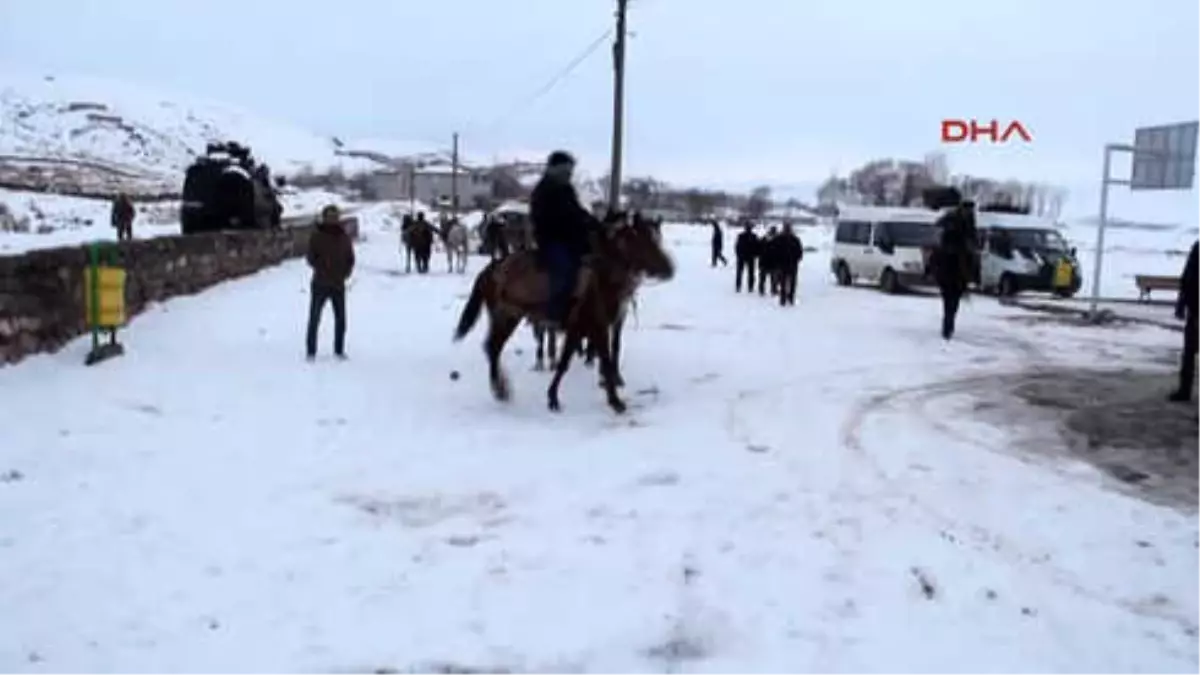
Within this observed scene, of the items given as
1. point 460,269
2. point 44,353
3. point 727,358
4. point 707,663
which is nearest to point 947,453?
point 707,663

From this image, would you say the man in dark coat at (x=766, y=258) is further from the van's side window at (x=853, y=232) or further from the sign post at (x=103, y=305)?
the sign post at (x=103, y=305)

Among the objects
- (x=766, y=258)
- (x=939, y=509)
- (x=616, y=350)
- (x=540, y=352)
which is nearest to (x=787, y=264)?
(x=766, y=258)

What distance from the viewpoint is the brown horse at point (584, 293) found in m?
10.4

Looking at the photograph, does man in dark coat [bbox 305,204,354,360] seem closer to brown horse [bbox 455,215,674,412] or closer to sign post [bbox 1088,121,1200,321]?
brown horse [bbox 455,215,674,412]

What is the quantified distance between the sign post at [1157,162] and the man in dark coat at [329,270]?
13.9 metres

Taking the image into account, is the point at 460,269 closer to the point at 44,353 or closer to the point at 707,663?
the point at 44,353

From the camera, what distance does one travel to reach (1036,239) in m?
31.4

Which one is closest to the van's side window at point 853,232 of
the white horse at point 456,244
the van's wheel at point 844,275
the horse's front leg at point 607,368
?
the van's wheel at point 844,275

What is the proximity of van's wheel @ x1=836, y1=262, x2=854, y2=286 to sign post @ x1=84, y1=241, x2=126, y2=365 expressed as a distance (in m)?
23.8

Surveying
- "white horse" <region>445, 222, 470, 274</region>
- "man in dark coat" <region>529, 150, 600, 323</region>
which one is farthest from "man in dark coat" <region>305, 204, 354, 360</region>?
"white horse" <region>445, 222, 470, 274</region>

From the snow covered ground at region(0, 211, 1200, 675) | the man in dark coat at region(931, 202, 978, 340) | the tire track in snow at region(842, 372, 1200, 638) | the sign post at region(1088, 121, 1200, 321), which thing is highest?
the sign post at region(1088, 121, 1200, 321)

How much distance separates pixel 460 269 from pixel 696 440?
26.2m

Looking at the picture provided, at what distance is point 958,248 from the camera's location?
16.9 meters

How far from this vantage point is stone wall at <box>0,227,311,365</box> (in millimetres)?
11445
